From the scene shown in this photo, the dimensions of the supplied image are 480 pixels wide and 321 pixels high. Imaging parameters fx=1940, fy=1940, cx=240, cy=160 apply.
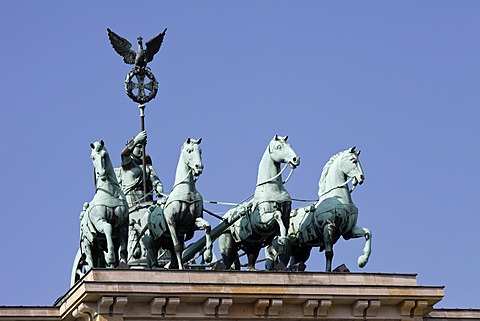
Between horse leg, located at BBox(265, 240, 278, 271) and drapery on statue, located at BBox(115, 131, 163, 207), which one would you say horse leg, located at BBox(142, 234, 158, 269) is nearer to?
horse leg, located at BBox(265, 240, 278, 271)

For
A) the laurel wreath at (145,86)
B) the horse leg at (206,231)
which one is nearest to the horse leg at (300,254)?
the horse leg at (206,231)

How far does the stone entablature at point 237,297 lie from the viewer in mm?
40219

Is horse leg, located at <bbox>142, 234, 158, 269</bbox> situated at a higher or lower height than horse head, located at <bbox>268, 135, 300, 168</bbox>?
lower

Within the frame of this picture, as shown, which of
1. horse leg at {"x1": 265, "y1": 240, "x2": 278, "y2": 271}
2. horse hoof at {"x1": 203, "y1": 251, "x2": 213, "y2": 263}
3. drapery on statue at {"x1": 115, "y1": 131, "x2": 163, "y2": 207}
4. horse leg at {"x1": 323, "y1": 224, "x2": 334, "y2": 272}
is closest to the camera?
horse hoof at {"x1": 203, "y1": 251, "x2": 213, "y2": 263}

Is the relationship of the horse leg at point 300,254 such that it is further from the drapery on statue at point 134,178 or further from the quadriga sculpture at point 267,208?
the drapery on statue at point 134,178

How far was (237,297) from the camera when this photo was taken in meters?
41.0

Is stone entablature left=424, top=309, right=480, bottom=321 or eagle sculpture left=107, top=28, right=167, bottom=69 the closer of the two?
stone entablature left=424, top=309, right=480, bottom=321

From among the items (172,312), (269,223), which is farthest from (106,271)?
(269,223)

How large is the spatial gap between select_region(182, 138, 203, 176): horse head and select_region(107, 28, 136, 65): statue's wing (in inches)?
276

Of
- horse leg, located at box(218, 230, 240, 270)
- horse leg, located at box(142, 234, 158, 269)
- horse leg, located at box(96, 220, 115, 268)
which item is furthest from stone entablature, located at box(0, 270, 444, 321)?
horse leg, located at box(218, 230, 240, 270)

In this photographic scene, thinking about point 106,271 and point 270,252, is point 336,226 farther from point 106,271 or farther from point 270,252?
point 106,271

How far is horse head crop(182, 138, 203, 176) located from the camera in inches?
1656

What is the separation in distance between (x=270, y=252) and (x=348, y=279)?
281 centimetres

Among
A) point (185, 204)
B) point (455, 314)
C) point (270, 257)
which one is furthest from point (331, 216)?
point (455, 314)
